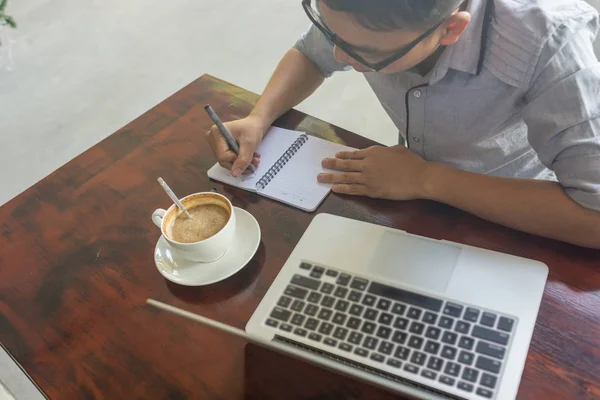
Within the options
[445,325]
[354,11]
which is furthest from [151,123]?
[445,325]

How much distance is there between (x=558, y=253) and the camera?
27.8 inches

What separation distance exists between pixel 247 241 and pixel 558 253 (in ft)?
1.44

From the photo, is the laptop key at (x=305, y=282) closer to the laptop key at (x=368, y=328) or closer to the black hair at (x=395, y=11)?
the laptop key at (x=368, y=328)

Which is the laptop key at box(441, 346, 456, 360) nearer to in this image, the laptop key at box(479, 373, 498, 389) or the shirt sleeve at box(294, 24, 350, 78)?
the laptop key at box(479, 373, 498, 389)

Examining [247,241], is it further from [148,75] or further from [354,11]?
[148,75]

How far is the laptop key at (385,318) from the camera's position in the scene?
628mm

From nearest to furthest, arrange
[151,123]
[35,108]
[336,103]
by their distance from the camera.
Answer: [151,123]
[336,103]
[35,108]

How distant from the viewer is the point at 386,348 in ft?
1.98

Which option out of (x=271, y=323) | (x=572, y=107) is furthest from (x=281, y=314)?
(x=572, y=107)

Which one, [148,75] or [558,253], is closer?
[558,253]

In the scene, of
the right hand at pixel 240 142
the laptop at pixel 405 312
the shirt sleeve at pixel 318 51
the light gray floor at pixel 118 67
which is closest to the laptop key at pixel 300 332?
the laptop at pixel 405 312

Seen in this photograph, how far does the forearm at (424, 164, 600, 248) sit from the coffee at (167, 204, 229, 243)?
1.05 ft

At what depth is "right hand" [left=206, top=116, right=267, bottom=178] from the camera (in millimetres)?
880

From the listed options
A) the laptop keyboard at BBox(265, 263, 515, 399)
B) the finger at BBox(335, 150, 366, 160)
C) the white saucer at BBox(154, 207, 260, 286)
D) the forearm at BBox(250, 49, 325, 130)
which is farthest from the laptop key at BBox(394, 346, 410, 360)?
the forearm at BBox(250, 49, 325, 130)
